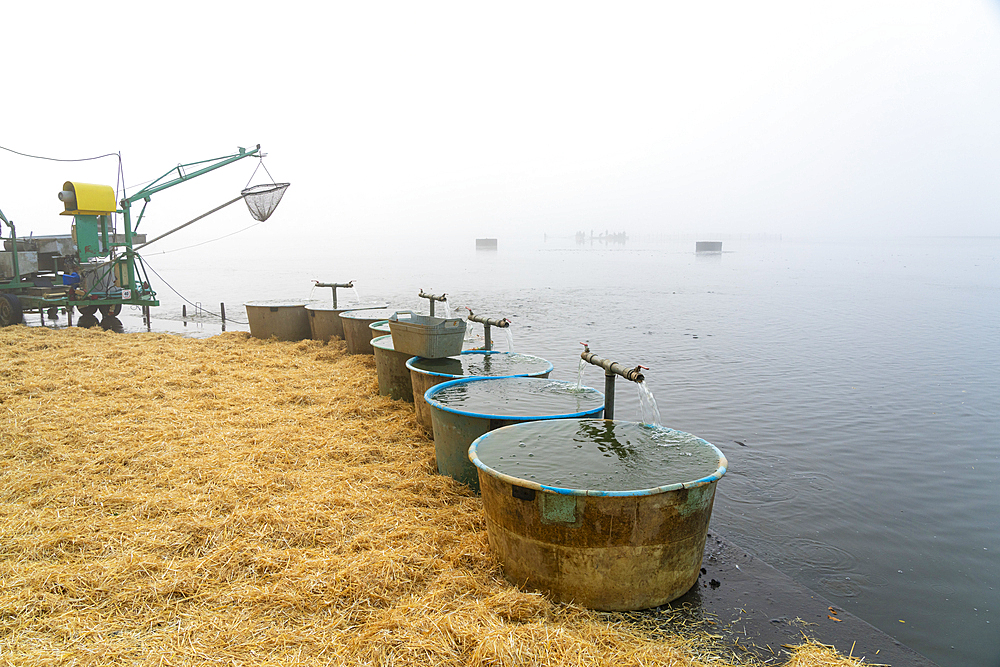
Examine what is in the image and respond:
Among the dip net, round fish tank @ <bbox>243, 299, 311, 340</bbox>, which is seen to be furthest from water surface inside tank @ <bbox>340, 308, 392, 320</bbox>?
the dip net

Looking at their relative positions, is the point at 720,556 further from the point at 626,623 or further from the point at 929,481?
the point at 929,481

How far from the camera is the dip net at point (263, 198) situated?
1571 centimetres

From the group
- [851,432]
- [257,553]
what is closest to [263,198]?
[257,553]

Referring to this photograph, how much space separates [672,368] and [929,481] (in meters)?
6.67

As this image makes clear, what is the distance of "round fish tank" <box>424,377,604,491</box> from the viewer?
16.2 feet

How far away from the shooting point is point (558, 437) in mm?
4543

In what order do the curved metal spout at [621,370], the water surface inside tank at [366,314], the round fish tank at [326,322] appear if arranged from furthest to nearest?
the round fish tank at [326,322]
the water surface inside tank at [366,314]
the curved metal spout at [621,370]

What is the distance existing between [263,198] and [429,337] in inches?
435

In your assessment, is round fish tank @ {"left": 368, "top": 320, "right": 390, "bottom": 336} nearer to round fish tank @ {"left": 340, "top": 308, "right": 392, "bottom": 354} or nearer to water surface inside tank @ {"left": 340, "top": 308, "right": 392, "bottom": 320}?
round fish tank @ {"left": 340, "top": 308, "right": 392, "bottom": 354}

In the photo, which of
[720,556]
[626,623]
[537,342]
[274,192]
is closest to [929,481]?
[720,556]

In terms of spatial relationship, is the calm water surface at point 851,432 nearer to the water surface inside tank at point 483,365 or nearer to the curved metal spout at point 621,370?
the curved metal spout at point 621,370

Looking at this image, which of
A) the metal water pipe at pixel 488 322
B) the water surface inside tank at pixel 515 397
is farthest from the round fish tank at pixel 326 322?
the water surface inside tank at pixel 515 397

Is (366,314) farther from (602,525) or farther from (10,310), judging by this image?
(10,310)

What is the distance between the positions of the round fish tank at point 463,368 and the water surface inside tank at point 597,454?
6.20ft
